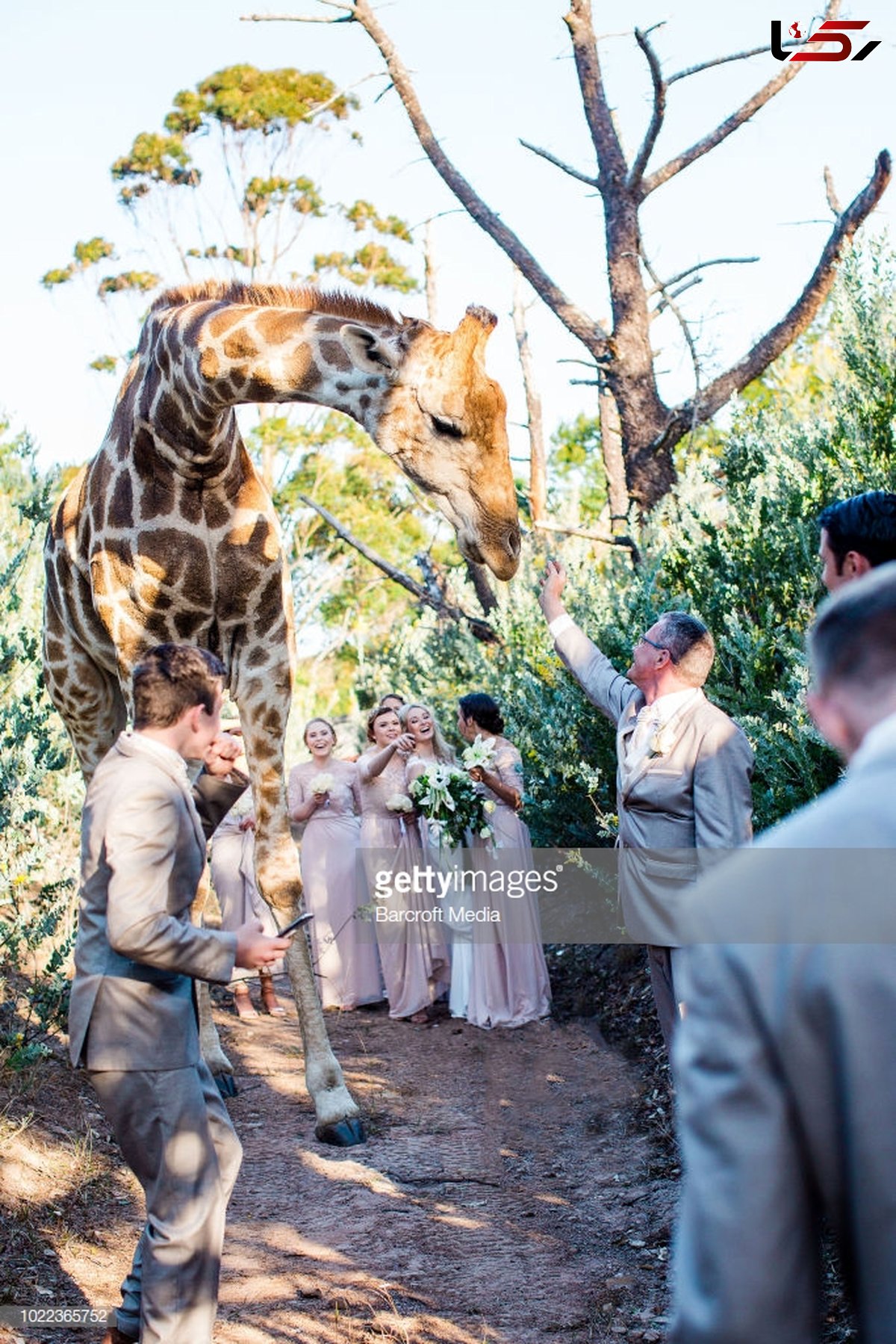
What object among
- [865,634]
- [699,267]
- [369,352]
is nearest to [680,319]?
[699,267]

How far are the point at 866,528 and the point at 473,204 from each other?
8.70 metres

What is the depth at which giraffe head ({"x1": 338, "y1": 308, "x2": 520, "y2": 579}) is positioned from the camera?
504 centimetres

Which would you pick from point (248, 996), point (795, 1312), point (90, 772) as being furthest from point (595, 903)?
point (795, 1312)

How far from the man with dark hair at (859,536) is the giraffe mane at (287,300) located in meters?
2.35

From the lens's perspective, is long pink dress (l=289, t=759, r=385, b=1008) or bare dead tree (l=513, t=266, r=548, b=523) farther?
bare dead tree (l=513, t=266, r=548, b=523)

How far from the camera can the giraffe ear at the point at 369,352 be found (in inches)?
207

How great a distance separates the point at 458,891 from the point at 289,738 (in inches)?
404

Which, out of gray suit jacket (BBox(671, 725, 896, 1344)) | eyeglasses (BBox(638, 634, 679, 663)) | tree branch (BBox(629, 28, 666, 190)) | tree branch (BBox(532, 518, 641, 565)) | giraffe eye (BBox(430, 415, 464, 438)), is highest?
tree branch (BBox(629, 28, 666, 190))

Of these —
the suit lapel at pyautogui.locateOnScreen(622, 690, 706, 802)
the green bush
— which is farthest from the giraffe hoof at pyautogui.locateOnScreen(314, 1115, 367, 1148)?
the suit lapel at pyautogui.locateOnScreen(622, 690, 706, 802)

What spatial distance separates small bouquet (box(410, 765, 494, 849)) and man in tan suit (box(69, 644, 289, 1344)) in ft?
17.9

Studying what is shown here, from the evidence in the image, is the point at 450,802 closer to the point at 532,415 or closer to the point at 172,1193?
the point at 172,1193

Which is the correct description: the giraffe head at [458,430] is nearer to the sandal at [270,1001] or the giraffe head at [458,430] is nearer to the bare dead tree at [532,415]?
the sandal at [270,1001]

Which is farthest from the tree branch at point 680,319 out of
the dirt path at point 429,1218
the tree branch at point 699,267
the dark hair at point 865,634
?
the dark hair at point 865,634

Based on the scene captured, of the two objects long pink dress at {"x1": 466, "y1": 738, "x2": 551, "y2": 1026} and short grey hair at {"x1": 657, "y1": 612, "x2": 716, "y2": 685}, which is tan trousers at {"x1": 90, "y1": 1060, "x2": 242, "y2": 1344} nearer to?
short grey hair at {"x1": 657, "y1": 612, "x2": 716, "y2": 685}
